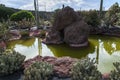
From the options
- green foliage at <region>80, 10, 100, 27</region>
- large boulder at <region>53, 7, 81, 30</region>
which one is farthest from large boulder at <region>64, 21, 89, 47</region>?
green foliage at <region>80, 10, 100, 27</region>

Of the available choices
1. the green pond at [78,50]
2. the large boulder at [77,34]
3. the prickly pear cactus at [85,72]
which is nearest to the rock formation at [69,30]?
the large boulder at [77,34]

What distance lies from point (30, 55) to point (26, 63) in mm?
3807

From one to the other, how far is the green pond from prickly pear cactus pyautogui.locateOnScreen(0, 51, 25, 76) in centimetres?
373

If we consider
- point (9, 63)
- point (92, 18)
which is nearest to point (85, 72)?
point (9, 63)

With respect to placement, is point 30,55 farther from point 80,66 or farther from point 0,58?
point 80,66

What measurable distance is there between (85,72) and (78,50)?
259 inches

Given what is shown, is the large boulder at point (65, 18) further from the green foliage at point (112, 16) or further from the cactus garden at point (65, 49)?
the green foliage at point (112, 16)

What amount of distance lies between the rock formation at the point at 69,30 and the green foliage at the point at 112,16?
5.24m

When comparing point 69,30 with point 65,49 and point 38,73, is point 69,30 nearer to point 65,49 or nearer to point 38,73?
point 65,49

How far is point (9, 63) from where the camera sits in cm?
705

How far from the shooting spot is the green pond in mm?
11023

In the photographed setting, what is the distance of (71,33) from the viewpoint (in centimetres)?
1433

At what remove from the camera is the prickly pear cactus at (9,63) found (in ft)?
22.7

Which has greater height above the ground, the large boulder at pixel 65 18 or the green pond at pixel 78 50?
the large boulder at pixel 65 18
